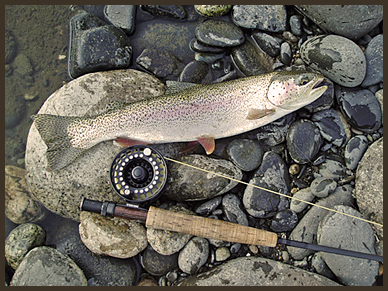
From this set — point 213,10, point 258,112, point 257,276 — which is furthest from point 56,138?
point 257,276

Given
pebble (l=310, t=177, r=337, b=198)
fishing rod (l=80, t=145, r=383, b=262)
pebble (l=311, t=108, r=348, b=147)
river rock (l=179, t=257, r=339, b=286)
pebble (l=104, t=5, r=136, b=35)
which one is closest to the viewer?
fishing rod (l=80, t=145, r=383, b=262)

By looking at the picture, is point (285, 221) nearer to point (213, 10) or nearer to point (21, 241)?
point (213, 10)

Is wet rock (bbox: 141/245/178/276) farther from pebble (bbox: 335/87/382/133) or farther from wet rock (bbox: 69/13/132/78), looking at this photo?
pebble (bbox: 335/87/382/133)

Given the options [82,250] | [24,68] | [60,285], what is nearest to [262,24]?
[24,68]

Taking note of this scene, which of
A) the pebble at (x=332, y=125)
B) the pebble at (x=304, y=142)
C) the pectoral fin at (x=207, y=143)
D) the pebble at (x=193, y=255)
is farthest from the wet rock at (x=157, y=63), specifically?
the pebble at (x=193, y=255)

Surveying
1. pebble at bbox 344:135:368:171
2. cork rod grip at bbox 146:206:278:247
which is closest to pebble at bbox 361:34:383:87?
pebble at bbox 344:135:368:171

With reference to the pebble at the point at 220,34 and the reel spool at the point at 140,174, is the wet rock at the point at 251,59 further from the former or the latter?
the reel spool at the point at 140,174

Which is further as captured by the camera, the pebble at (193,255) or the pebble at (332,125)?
the pebble at (332,125)
